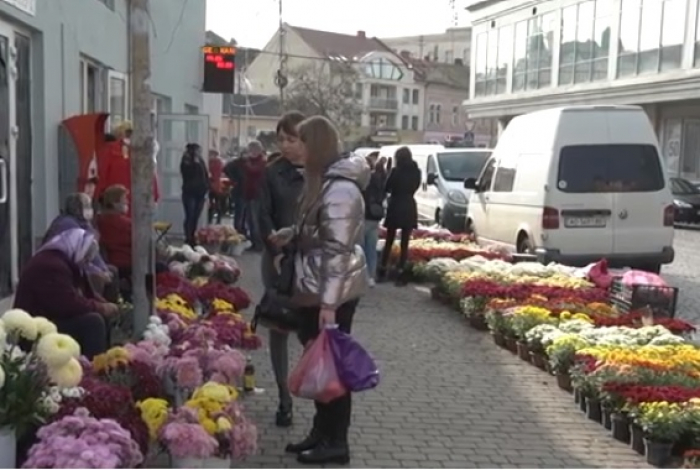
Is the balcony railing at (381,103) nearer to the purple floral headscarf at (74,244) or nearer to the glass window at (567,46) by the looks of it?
the glass window at (567,46)

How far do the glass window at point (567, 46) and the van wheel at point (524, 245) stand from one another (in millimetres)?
27976

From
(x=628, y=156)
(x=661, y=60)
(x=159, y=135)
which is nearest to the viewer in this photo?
(x=628, y=156)

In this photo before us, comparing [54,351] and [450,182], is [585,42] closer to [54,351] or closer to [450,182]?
[450,182]

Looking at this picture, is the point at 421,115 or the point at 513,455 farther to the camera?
the point at 421,115

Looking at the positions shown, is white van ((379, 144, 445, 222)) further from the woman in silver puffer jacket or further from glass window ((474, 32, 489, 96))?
glass window ((474, 32, 489, 96))

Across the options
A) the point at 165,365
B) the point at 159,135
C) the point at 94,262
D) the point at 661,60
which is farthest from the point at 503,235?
the point at 661,60

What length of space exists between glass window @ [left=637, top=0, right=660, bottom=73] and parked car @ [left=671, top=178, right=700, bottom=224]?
24.5 feet

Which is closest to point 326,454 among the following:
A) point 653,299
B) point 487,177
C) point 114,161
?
point 653,299

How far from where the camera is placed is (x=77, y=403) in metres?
4.34

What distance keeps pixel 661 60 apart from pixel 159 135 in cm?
2200

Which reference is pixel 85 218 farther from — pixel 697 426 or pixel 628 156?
pixel 628 156

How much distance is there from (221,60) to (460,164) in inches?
241

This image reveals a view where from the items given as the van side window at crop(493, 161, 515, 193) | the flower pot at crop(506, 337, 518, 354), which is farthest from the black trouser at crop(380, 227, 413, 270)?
the flower pot at crop(506, 337, 518, 354)

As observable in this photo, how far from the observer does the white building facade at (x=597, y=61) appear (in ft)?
106
